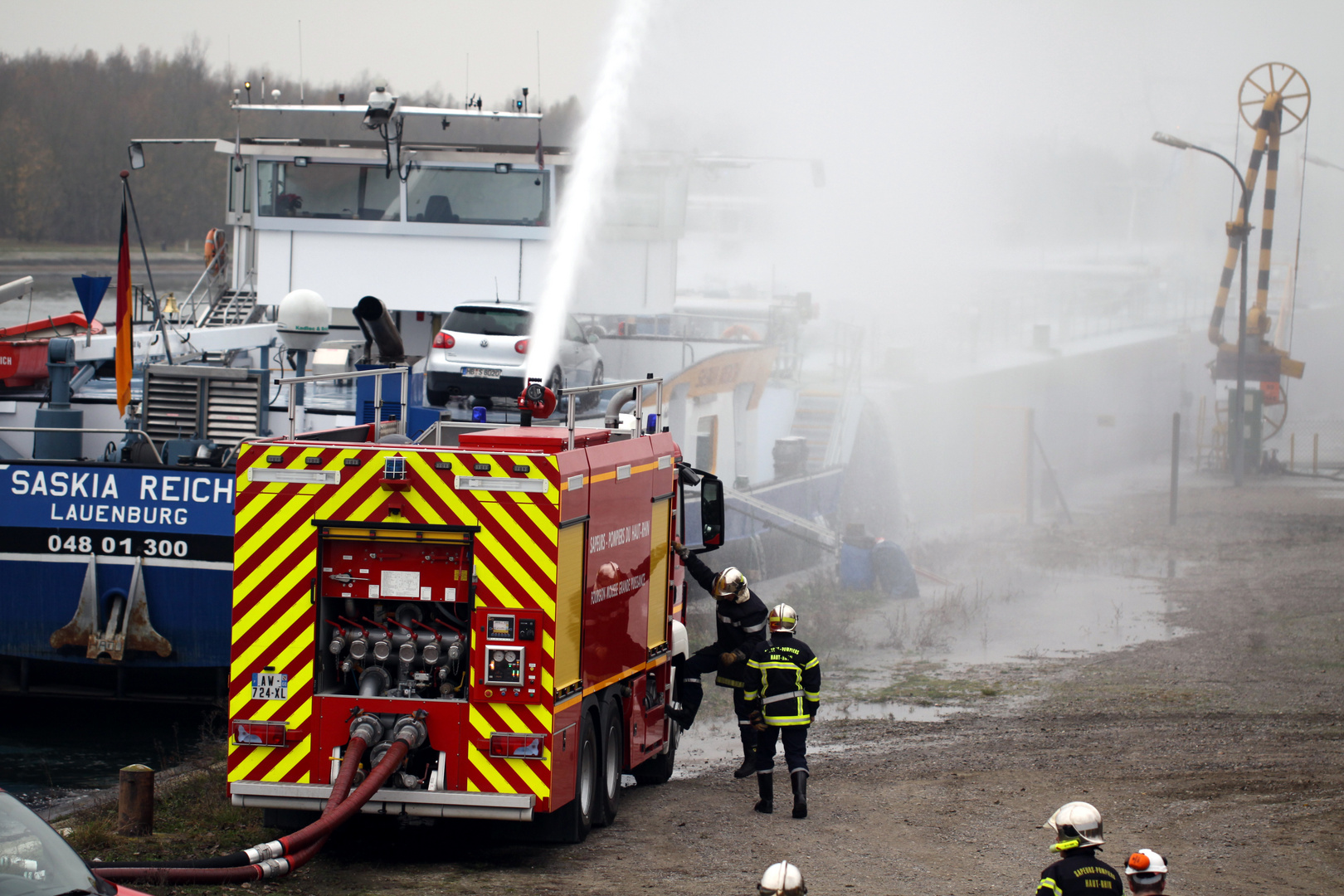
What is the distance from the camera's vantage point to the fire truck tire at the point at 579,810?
339 inches

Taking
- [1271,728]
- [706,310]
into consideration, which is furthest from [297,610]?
[706,310]

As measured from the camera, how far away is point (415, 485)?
312 inches

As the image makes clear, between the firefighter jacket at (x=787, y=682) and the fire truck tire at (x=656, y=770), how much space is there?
1277 millimetres

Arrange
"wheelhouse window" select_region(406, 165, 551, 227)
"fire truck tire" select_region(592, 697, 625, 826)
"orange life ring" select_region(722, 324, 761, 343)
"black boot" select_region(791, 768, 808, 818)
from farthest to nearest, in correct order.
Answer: "orange life ring" select_region(722, 324, 761, 343) < "wheelhouse window" select_region(406, 165, 551, 227) < "black boot" select_region(791, 768, 808, 818) < "fire truck tire" select_region(592, 697, 625, 826)

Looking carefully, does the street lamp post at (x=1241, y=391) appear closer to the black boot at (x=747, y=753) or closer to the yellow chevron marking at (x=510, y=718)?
the black boot at (x=747, y=753)

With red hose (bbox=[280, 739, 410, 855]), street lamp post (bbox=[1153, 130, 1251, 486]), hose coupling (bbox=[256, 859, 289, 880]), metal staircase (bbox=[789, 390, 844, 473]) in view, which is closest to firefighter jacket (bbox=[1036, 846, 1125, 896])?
red hose (bbox=[280, 739, 410, 855])

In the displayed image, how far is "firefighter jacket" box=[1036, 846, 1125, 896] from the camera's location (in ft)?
19.0

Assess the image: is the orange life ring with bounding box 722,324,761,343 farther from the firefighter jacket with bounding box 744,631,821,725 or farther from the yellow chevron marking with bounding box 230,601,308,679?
the yellow chevron marking with bounding box 230,601,308,679

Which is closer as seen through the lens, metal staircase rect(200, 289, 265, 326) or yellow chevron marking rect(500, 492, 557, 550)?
yellow chevron marking rect(500, 492, 557, 550)

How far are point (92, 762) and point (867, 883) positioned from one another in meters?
7.73

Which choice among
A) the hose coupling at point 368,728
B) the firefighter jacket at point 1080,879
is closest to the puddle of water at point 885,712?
the hose coupling at point 368,728

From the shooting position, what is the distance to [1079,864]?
19.3 feet

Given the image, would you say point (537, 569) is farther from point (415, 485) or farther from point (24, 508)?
point (24, 508)

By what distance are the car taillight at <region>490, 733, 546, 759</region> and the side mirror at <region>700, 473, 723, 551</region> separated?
10.3 feet
